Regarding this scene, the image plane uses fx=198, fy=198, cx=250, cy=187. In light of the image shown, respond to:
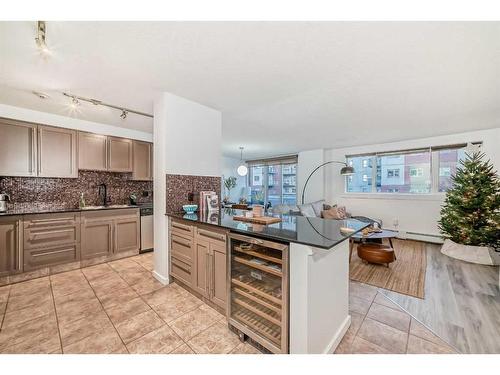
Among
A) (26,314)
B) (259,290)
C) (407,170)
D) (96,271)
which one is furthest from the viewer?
(407,170)

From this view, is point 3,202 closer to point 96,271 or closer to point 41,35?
point 96,271

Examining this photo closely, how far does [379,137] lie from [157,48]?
15.4ft

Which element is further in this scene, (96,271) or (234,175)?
(234,175)

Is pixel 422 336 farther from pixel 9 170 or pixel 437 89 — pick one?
pixel 9 170

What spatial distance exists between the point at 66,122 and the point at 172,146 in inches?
83.4

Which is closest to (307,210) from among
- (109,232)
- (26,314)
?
(109,232)

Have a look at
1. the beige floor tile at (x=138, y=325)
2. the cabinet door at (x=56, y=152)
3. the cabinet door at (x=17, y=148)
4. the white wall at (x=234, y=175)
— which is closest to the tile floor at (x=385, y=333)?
the beige floor tile at (x=138, y=325)

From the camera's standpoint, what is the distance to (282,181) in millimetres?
7230

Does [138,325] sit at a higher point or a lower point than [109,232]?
lower

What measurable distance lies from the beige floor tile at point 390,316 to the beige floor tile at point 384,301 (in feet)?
0.20

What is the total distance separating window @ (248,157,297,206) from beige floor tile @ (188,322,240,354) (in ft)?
18.0

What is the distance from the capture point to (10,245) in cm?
250

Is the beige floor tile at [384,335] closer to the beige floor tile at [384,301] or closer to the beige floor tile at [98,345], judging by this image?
the beige floor tile at [384,301]
